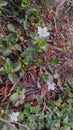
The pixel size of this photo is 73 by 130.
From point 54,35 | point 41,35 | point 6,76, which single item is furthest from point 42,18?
point 6,76

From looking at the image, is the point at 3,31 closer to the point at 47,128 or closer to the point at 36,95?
the point at 36,95

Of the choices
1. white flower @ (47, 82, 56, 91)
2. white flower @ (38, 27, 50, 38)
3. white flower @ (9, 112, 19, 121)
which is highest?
white flower @ (38, 27, 50, 38)

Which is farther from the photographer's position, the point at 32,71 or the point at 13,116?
the point at 32,71

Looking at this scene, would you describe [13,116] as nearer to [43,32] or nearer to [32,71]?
[32,71]

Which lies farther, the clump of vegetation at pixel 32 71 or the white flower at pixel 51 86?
the white flower at pixel 51 86

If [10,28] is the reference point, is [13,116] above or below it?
below

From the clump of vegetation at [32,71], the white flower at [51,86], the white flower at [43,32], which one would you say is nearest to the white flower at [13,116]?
the clump of vegetation at [32,71]

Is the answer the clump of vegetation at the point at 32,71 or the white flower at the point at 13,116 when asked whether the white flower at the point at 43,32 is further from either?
the white flower at the point at 13,116

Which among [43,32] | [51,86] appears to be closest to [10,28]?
[43,32]

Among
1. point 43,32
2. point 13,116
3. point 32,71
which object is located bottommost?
point 13,116

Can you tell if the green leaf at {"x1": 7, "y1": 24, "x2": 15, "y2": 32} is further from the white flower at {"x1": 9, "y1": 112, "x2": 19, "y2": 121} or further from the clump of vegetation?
the white flower at {"x1": 9, "y1": 112, "x2": 19, "y2": 121}

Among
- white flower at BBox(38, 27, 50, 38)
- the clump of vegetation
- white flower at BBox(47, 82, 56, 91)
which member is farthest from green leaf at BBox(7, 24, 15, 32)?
white flower at BBox(47, 82, 56, 91)
